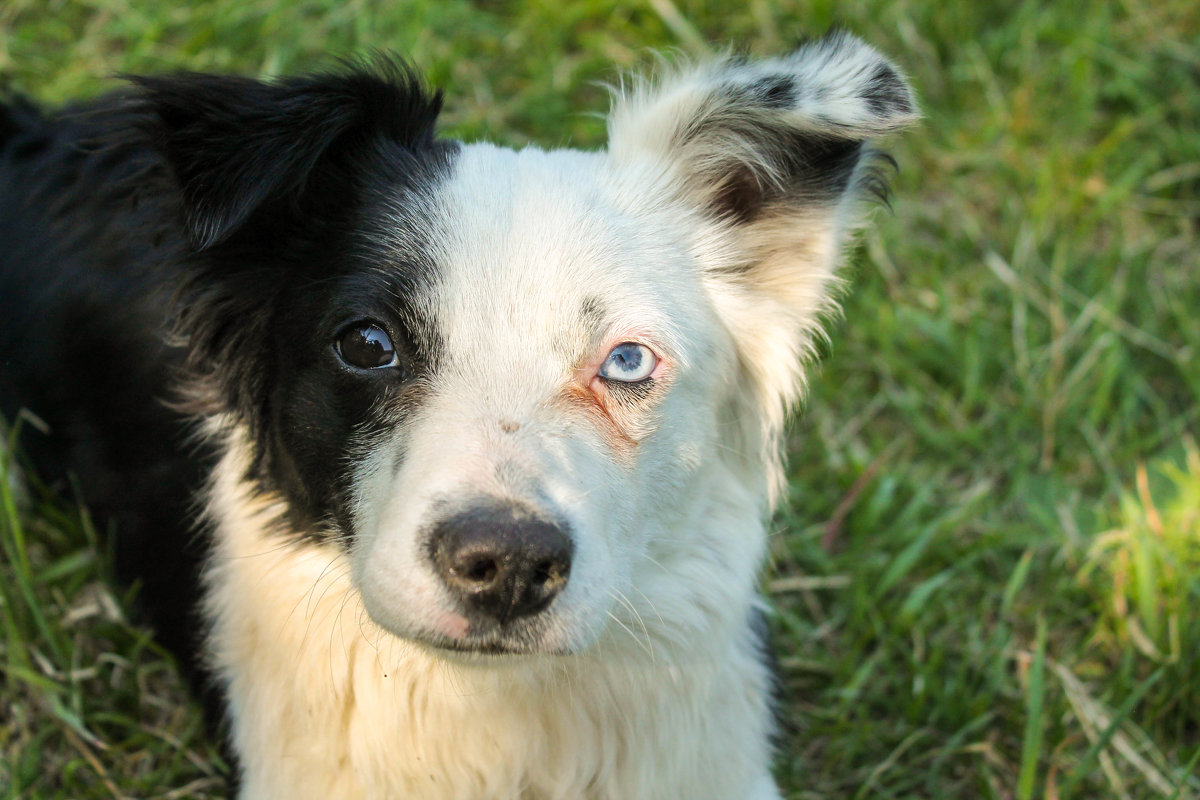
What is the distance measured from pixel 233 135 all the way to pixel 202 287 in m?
0.41

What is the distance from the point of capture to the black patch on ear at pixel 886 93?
241cm

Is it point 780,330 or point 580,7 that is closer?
point 780,330

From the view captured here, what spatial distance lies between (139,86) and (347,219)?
49cm

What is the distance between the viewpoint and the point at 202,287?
244cm

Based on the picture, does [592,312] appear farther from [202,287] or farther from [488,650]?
[202,287]

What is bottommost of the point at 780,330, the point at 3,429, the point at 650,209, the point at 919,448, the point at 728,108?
the point at 919,448

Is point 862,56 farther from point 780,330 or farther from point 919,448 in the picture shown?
point 919,448

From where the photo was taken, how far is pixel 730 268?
8.92 ft

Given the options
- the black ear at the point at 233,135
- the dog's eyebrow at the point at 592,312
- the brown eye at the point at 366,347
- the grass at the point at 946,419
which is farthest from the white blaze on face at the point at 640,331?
the grass at the point at 946,419

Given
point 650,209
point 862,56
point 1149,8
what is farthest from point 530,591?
point 1149,8

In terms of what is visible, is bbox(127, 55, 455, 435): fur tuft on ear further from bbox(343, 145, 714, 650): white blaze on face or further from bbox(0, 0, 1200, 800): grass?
bbox(0, 0, 1200, 800): grass

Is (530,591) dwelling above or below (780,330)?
below

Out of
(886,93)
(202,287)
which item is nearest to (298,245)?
(202,287)

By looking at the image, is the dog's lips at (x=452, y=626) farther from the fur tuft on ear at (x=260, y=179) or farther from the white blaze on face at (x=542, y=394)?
the fur tuft on ear at (x=260, y=179)
